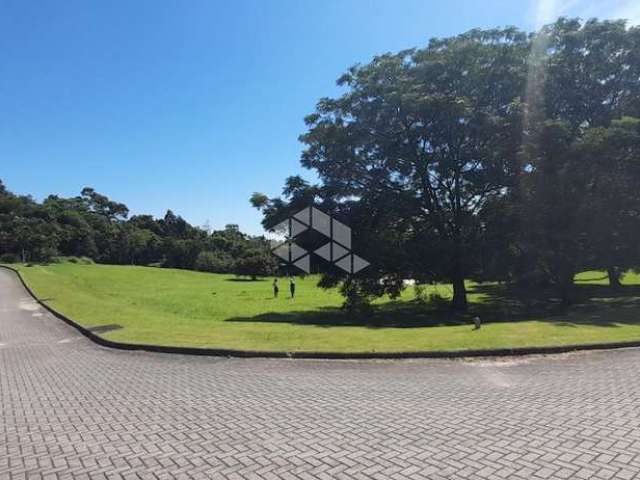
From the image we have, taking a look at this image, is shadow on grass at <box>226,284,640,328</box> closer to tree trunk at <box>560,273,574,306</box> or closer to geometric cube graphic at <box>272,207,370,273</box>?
tree trunk at <box>560,273,574,306</box>

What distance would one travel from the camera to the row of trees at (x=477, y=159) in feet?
62.8

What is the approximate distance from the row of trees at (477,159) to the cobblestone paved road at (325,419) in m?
11.7

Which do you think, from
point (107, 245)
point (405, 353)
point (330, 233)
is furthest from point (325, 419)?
point (107, 245)

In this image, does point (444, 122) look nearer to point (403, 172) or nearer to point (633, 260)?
point (403, 172)

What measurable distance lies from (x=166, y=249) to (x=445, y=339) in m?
86.5

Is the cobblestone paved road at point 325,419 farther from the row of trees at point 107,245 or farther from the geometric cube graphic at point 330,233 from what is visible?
the row of trees at point 107,245

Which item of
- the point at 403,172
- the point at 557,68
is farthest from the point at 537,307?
the point at 557,68

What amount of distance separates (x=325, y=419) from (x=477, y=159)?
19411 mm

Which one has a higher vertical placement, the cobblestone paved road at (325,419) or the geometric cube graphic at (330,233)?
the geometric cube graphic at (330,233)

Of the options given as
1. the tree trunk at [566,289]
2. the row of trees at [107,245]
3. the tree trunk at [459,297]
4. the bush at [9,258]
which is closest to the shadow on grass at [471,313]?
the tree trunk at [566,289]

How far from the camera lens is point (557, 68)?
21891mm

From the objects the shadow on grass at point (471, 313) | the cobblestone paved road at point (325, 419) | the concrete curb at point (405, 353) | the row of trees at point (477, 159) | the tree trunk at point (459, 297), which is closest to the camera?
the cobblestone paved road at point (325, 419)

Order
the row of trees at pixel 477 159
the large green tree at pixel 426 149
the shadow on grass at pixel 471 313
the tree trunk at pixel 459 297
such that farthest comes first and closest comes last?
the tree trunk at pixel 459 297 → the large green tree at pixel 426 149 → the row of trees at pixel 477 159 → the shadow on grass at pixel 471 313

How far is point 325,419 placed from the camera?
5.30 meters
